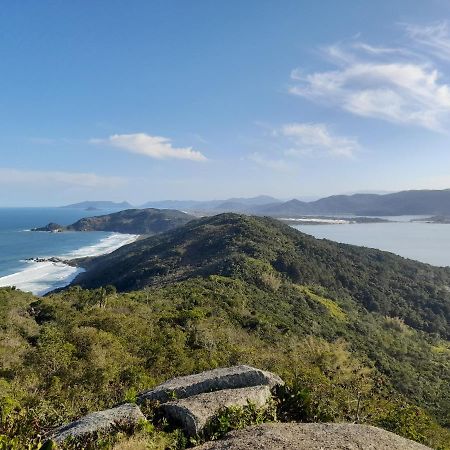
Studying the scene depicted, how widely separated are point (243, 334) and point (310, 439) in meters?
30.0

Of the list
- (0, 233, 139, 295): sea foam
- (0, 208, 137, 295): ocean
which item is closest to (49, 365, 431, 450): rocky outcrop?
(0, 233, 139, 295): sea foam

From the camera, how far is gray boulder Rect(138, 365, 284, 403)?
13164 millimetres

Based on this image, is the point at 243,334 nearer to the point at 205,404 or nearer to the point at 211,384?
the point at 211,384

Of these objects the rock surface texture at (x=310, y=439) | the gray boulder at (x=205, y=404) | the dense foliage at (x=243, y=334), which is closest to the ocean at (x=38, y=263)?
the dense foliage at (x=243, y=334)

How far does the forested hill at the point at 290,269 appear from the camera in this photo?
80.4 metres

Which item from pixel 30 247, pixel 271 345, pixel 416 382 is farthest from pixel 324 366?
pixel 30 247

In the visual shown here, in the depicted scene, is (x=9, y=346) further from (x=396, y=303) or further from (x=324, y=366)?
(x=396, y=303)

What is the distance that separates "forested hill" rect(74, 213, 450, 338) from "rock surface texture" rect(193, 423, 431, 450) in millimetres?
58367

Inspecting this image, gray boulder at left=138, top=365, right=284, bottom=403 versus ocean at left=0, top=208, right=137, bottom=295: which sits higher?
gray boulder at left=138, top=365, right=284, bottom=403

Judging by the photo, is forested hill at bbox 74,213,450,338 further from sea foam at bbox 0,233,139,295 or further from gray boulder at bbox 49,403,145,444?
gray boulder at bbox 49,403,145,444

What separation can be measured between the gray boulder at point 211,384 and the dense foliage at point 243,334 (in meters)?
0.69

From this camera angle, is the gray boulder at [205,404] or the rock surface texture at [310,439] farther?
the gray boulder at [205,404]

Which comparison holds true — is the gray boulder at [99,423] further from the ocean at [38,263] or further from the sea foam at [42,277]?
the ocean at [38,263]

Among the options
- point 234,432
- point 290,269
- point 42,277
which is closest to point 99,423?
point 234,432
